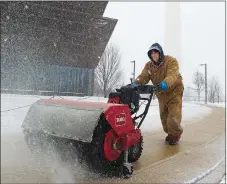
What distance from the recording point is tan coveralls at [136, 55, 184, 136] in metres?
5.02

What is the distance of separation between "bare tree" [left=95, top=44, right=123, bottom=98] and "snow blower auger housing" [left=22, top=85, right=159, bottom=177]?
22053mm

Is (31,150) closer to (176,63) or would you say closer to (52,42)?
(176,63)

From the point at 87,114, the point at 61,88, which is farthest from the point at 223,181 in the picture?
the point at 61,88

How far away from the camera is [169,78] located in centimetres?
447

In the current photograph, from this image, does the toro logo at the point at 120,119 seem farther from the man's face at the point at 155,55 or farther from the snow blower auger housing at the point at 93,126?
the man's face at the point at 155,55

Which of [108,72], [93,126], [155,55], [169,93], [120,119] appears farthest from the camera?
[108,72]

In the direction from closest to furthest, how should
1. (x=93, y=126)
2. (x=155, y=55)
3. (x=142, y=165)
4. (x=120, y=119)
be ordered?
1. (x=93, y=126)
2. (x=120, y=119)
3. (x=142, y=165)
4. (x=155, y=55)

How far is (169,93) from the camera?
5199 millimetres

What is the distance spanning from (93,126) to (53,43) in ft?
43.4

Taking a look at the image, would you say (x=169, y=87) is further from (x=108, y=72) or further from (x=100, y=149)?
(x=108, y=72)

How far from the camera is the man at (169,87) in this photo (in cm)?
493

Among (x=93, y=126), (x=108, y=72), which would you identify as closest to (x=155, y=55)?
(x=93, y=126)

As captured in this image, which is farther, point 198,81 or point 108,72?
point 198,81

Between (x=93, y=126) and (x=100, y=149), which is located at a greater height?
(x=93, y=126)
